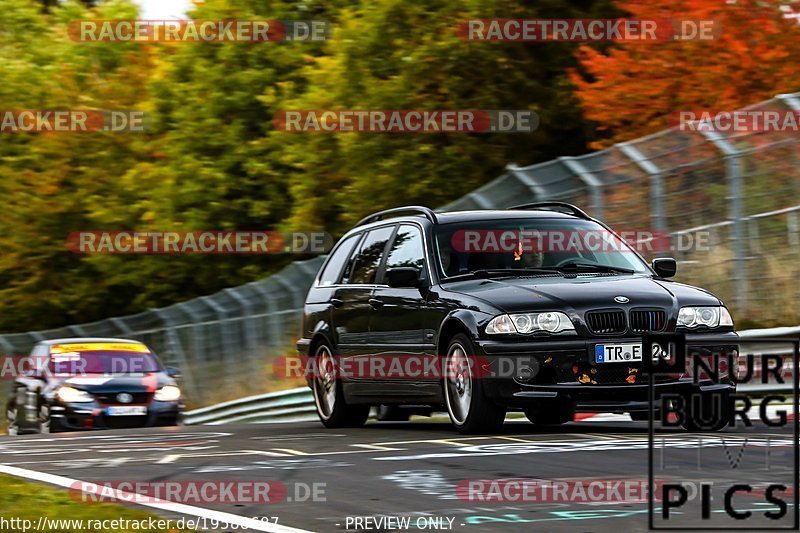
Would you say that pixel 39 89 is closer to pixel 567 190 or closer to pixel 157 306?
pixel 157 306

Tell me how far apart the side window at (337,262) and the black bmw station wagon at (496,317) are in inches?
1.6

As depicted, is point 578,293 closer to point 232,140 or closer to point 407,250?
point 407,250

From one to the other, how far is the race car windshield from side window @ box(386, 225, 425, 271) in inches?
315

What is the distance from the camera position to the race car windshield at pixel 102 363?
69.2 ft

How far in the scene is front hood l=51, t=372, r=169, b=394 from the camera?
20.4 metres

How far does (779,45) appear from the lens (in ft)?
77.8

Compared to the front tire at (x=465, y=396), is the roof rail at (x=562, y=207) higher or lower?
higher

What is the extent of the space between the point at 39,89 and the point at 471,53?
834 inches

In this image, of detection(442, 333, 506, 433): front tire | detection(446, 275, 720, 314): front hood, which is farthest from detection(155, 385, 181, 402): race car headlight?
detection(446, 275, 720, 314): front hood

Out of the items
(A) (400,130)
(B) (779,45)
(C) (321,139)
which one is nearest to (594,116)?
(B) (779,45)

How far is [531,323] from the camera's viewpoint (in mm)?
11609

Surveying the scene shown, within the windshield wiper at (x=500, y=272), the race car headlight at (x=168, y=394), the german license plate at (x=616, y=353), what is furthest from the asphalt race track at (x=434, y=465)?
the race car headlight at (x=168, y=394)

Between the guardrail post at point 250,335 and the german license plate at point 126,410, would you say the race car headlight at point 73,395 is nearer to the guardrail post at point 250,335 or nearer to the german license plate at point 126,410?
the german license plate at point 126,410

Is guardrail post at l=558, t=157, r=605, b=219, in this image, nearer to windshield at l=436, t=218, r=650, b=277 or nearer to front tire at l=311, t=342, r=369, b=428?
front tire at l=311, t=342, r=369, b=428
